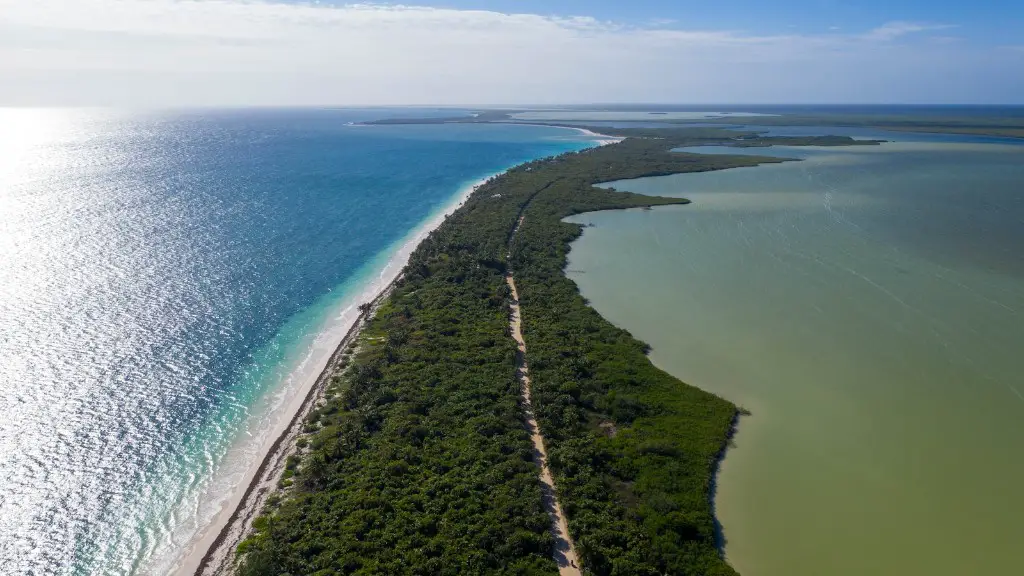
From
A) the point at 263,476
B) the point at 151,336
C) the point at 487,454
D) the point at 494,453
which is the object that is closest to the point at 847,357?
the point at 494,453

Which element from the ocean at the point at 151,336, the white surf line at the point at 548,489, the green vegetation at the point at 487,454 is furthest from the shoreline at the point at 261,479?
the white surf line at the point at 548,489

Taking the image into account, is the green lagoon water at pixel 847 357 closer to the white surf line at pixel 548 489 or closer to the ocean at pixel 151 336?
the white surf line at pixel 548 489

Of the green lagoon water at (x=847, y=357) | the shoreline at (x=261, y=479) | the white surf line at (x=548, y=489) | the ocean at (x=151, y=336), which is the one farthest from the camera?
the ocean at (x=151, y=336)

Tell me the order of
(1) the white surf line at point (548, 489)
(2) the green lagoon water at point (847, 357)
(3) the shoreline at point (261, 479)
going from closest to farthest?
(1) the white surf line at point (548, 489), (3) the shoreline at point (261, 479), (2) the green lagoon water at point (847, 357)

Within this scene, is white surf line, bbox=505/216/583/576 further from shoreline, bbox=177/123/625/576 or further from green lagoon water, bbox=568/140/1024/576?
shoreline, bbox=177/123/625/576

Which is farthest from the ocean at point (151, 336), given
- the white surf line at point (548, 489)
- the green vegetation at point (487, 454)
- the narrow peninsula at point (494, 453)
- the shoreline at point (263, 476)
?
the white surf line at point (548, 489)

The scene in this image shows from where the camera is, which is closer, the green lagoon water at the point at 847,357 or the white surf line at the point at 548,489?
the white surf line at the point at 548,489
